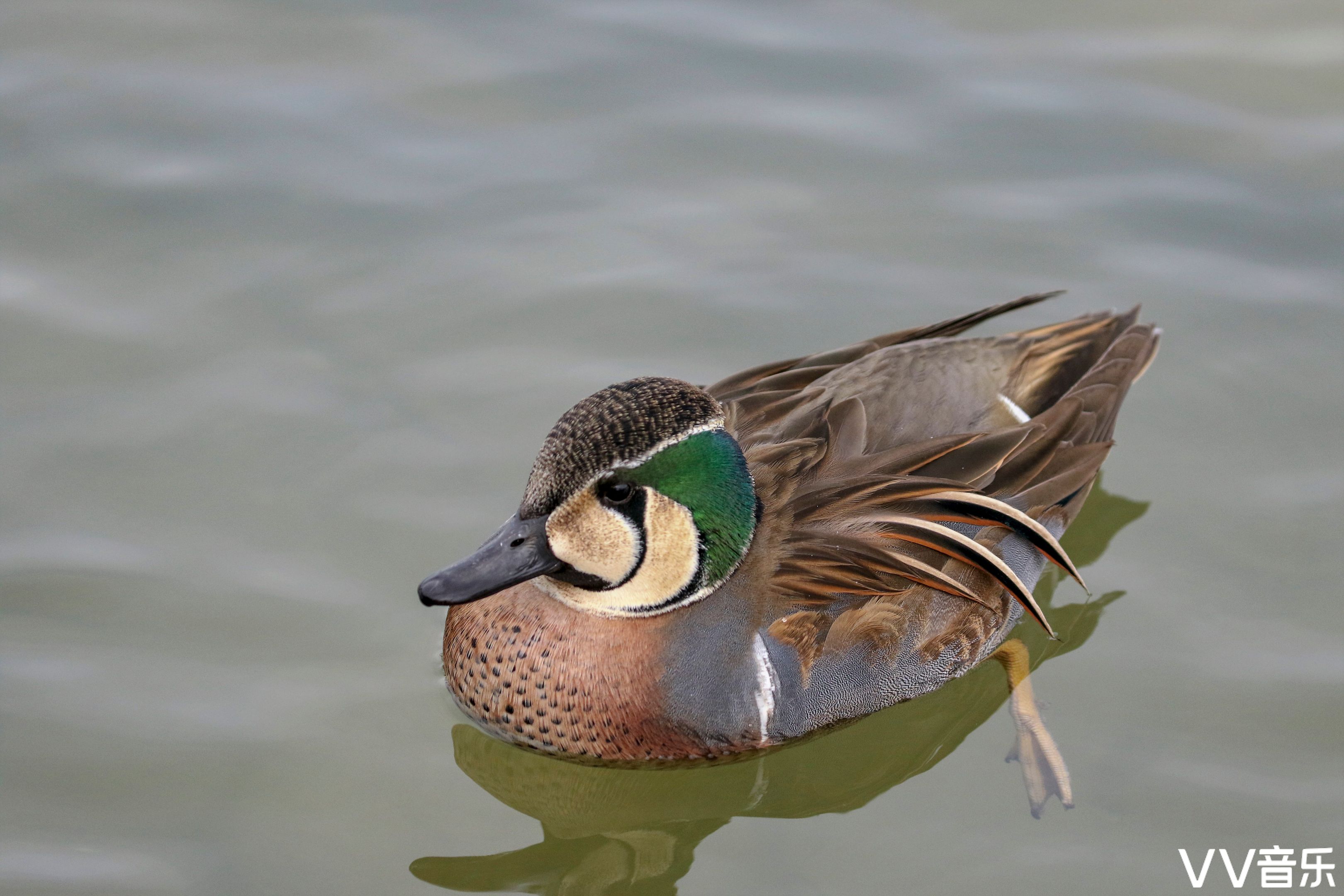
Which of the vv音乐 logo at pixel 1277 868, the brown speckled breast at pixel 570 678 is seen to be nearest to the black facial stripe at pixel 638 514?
the brown speckled breast at pixel 570 678

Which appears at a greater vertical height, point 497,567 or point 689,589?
point 497,567

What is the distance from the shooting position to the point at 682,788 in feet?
17.4

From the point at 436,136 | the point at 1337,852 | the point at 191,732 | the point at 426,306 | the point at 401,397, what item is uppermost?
the point at 436,136

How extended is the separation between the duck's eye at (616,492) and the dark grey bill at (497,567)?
0.21 m

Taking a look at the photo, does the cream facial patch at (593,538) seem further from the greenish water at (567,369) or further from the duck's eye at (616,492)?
the greenish water at (567,369)

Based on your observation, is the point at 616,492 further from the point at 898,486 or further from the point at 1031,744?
the point at 1031,744

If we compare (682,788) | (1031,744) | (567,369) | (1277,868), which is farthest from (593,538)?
(1277,868)

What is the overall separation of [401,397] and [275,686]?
5.16ft

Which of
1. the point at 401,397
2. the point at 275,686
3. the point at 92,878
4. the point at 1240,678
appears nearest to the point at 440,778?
the point at 275,686

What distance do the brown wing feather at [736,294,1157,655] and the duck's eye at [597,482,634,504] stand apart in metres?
0.59

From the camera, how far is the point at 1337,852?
505 centimetres

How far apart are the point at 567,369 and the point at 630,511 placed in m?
2.01

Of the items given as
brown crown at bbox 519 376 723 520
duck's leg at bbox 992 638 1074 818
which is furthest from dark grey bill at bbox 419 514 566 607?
duck's leg at bbox 992 638 1074 818

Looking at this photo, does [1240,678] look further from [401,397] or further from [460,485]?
[401,397]
